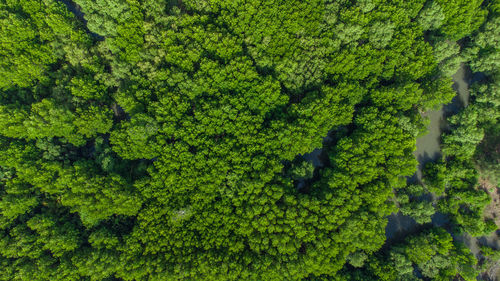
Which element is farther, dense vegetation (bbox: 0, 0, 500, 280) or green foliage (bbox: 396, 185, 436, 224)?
green foliage (bbox: 396, 185, 436, 224)

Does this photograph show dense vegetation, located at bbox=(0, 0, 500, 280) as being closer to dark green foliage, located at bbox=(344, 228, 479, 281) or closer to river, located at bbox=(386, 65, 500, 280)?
→ dark green foliage, located at bbox=(344, 228, 479, 281)

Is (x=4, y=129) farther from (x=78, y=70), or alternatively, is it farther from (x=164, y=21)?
(x=164, y=21)

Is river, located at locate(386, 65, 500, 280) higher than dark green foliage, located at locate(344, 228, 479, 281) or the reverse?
higher

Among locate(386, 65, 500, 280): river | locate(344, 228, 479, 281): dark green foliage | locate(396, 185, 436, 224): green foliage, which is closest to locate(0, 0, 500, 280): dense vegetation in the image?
locate(344, 228, 479, 281): dark green foliage

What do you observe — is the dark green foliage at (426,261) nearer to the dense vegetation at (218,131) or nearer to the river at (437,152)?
the dense vegetation at (218,131)

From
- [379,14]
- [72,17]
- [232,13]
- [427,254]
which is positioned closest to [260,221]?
[427,254]

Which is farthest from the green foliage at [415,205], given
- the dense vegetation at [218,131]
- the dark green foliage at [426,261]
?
the dense vegetation at [218,131]

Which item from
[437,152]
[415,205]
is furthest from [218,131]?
[437,152]

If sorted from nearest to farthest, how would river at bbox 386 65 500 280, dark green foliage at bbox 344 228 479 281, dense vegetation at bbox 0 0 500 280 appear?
dense vegetation at bbox 0 0 500 280 → dark green foliage at bbox 344 228 479 281 → river at bbox 386 65 500 280

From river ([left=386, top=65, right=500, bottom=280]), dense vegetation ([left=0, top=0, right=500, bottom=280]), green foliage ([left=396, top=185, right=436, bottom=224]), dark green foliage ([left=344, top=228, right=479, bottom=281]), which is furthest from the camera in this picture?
river ([left=386, top=65, right=500, bottom=280])
